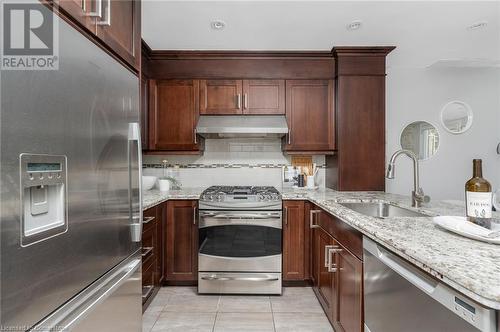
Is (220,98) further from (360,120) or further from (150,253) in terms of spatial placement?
(150,253)

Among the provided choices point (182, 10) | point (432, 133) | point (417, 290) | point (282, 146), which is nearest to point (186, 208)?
point (282, 146)

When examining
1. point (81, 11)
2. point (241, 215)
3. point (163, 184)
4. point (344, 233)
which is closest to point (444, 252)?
point (344, 233)

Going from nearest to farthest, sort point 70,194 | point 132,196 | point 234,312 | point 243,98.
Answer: point 70,194 → point 132,196 → point 234,312 → point 243,98

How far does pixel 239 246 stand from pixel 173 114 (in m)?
1.57

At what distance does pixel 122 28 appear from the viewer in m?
1.24

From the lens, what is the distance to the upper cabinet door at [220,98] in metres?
2.97

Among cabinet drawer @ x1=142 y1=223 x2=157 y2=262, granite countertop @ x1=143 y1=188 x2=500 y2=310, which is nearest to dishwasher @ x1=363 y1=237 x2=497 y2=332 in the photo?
granite countertop @ x1=143 y1=188 x2=500 y2=310

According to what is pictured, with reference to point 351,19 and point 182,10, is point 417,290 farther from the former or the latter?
point 182,10

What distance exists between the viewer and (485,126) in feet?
11.5

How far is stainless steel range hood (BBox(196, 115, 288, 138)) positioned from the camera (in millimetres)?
2807

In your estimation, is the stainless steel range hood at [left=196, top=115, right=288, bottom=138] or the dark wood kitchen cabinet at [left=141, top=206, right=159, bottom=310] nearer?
the dark wood kitchen cabinet at [left=141, top=206, right=159, bottom=310]

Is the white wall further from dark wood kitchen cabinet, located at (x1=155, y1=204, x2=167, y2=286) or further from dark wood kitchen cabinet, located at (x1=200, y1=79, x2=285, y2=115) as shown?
dark wood kitchen cabinet, located at (x1=155, y1=204, x2=167, y2=286)

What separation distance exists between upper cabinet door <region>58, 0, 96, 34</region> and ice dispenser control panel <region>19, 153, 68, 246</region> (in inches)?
18.3

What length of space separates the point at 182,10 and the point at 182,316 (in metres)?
2.43
